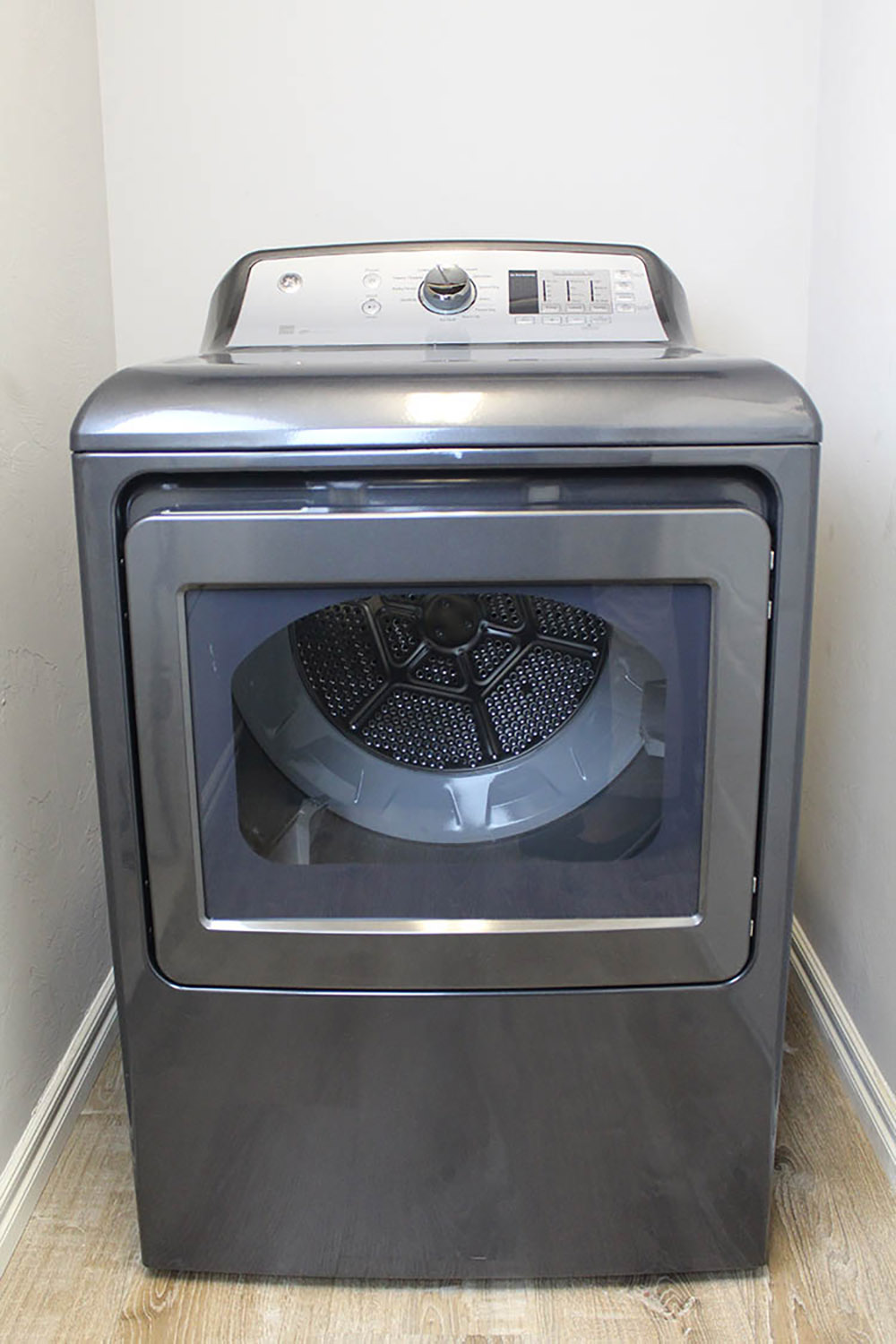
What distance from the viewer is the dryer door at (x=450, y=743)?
0.90 metres

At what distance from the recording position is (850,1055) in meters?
1.37

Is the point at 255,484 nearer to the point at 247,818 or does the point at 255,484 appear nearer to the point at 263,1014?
the point at 247,818

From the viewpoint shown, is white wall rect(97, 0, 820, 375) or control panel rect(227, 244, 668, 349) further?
white wall rect(97, 0, 820, 375)

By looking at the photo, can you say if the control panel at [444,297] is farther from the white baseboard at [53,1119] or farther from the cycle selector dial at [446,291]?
the white baseboard at [53,1119]

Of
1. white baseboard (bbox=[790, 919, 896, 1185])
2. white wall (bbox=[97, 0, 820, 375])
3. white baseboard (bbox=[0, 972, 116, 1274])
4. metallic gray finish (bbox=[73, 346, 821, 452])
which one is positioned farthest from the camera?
white wall (bbox=[97, 0, 820, 375])

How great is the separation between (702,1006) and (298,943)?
1.22ft

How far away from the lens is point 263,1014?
102cm

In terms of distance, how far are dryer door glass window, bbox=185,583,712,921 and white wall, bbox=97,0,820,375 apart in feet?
2.58

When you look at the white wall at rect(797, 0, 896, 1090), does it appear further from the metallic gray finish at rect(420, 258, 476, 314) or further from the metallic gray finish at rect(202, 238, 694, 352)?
the metallic gray finish at rect(420, 258, 476, 314)

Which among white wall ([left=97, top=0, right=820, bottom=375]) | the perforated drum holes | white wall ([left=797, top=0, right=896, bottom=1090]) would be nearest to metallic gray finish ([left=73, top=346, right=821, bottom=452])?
the perforated drum holes

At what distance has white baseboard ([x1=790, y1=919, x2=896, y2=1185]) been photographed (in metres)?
1.25

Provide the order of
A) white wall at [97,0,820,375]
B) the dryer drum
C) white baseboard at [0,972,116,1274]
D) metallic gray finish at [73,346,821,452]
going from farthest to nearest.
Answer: white wall at [97,0,820,375] → white baseboard at [0,972,116,1274] → the dryer drum → metallic gray finish at [73,346,821,452]

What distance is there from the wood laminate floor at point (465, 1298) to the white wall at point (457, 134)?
1.14m

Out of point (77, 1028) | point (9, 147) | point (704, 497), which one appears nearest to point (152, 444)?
point (704, 497)
